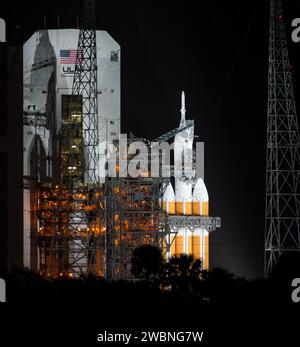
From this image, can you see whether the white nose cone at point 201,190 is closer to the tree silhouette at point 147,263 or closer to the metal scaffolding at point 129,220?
the metal scaffolding at point 129,220

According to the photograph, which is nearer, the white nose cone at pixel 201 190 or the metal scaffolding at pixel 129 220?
the metal scaffolding at pixel 129 220

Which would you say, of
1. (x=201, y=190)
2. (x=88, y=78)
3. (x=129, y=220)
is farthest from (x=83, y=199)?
(x=201, y=190)

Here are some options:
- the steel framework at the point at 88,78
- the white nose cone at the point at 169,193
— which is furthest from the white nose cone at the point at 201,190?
the steel framework at the point at 88,78

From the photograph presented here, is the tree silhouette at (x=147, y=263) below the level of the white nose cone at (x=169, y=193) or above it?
below

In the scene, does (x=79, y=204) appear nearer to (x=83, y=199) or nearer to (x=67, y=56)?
(x=83, y=199)

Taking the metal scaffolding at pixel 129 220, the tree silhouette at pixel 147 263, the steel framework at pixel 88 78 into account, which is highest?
the steel framework at pixel 88 78

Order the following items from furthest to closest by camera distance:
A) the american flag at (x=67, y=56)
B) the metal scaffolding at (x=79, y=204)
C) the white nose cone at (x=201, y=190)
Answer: the white nose cone at (x=201, y=190) → the american flag at (x=67, y=56) → the metal scaffolding at (x=79, y=204)

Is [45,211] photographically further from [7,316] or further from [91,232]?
[7,316]

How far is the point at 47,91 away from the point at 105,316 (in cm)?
4098

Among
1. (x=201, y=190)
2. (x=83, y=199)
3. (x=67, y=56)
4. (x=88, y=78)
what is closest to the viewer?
(x=83, y=199)

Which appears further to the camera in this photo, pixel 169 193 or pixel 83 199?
pixel 169 193

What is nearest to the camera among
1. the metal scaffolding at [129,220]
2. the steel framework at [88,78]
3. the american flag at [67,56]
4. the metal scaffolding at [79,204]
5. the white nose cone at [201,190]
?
the metal scaffolding at [129,220]

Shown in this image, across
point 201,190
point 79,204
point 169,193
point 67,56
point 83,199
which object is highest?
point 67,56

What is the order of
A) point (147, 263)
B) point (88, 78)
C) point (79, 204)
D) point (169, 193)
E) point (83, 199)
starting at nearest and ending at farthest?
1. point (147, 263)
2. point (83, 199)
3. point (79, 204)
4. point (88, 78)
5. point (169, 193)
